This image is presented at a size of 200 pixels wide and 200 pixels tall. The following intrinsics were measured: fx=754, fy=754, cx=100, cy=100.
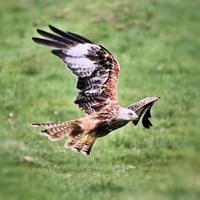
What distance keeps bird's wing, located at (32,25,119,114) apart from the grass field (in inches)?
61.1

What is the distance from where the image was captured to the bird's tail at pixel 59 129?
1365 cm

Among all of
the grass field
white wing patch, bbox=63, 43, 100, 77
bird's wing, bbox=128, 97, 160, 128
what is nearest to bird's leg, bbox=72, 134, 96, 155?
the grass field

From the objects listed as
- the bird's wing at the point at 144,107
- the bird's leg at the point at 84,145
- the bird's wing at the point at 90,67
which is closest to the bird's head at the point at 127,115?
the bird's wing at the point at 90,67

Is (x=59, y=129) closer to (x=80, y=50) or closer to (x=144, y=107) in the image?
(x=80, y=50)

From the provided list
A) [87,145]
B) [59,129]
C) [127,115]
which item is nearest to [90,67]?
[127,115]

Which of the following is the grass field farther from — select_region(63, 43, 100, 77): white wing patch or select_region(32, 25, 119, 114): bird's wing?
select_region(63, 43, 100, 77): white wing patch

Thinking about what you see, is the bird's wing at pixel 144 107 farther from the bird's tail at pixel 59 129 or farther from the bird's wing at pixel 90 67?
the bird's tail at pixel 59 129

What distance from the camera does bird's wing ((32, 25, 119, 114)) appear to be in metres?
14.9

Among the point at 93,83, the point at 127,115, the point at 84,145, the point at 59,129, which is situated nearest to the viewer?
the point at 59,129

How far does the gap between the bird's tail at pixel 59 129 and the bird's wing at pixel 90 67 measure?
3.69 ft

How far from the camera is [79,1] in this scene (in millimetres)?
32750

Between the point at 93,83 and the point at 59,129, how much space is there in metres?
1.72

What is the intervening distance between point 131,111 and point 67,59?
6.13 ft

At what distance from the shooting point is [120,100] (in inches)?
870
